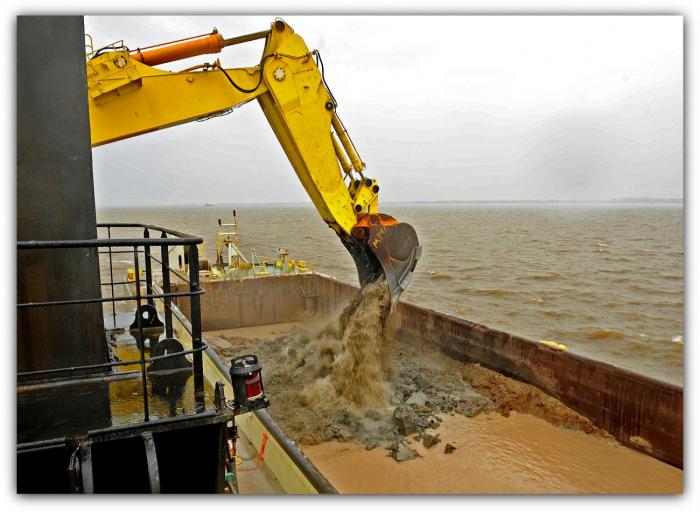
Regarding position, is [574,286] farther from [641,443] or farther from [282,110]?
[282,110]

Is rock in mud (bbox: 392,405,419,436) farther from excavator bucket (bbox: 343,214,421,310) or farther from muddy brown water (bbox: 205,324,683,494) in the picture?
excavator bucket (bbox: 343,214,421,310)

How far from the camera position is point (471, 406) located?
543 centimetres

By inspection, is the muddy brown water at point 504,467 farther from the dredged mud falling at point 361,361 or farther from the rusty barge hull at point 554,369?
the dredged mud falling at point 361,361

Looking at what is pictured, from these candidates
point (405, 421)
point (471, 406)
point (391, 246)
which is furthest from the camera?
point (471, 406)

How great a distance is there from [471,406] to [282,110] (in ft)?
12.0

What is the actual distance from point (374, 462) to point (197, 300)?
10.5 ft

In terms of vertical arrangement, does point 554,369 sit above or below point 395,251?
below

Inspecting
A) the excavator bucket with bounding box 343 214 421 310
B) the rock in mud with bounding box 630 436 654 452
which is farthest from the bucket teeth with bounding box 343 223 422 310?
the rock in mud with bounding box 630 436 654 452

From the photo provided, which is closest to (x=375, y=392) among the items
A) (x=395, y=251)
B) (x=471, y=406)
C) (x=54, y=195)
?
(x=471, y=406)

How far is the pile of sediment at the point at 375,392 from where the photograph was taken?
15.9ft

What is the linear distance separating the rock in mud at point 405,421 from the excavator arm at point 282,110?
4.11 ft

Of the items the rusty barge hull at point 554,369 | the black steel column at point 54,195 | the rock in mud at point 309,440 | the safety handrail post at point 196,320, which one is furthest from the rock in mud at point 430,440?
the black steel column at point 54,195

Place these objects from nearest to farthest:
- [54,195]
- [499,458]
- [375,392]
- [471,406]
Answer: [54,195] → [499,458] → [375,392] → [471,406]

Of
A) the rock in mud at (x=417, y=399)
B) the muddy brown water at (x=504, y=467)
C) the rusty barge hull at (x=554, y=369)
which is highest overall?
the rusty barge hull at (x=554, y=369)
